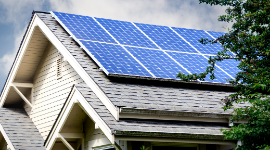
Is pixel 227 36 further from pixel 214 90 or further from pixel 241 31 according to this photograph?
pixel 214 90

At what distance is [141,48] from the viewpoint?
12.9 metres

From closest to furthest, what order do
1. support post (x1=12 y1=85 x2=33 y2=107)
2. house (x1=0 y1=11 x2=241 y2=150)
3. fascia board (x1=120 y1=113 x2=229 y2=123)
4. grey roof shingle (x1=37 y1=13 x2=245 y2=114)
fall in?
fascia board (x1=120 y1=113 x2=229 y2=123)
house (x1=0 y1=11 x2=241 y2=150)
grey roof shingle (x1=37 y1=13 x2=245 y2=114)
support post (x1=12 y1=85 x2=33 y2=107)

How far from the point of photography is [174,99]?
34.7ft

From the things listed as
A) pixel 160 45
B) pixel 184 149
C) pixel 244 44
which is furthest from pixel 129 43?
pixel 244 44

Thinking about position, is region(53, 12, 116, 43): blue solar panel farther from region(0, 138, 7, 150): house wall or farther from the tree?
region(0, 138, 7, 150): house wall

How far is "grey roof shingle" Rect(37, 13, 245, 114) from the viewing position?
9750 millimetres

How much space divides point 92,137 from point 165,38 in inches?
206

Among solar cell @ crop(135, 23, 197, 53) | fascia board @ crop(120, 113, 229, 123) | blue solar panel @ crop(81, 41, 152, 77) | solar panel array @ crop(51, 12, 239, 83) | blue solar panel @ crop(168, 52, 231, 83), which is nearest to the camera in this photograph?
fascia board @ crop(120, 113, 229, 123)

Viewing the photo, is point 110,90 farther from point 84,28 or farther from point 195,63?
point 84,28

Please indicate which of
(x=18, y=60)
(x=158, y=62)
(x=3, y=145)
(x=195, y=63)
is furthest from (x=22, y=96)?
(x=195, y=63)

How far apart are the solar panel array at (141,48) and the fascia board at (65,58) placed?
1.69 feet

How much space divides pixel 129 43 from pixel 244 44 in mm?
5215

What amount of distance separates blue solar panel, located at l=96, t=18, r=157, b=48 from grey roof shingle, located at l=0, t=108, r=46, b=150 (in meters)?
4.74

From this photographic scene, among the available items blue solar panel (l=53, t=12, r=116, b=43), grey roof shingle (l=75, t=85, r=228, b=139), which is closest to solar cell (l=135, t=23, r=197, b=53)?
blue solar panel (l=53, t=12, r=116, b=43)
